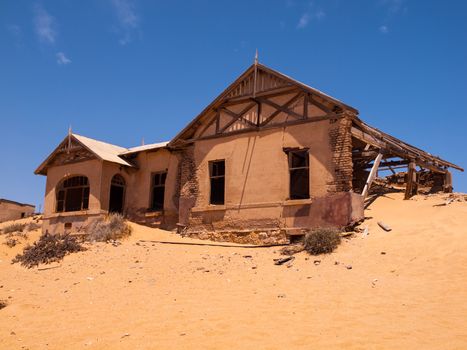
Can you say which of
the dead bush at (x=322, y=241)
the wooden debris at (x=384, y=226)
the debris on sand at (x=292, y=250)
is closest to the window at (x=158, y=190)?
the debris on sand at (x=292, y=250)

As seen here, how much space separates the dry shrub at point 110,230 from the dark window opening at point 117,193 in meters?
2.39

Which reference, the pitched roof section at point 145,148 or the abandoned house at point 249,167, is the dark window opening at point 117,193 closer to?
the abandoned house at point 249,167

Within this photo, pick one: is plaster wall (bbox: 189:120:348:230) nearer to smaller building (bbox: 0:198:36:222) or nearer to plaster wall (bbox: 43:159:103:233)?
plaster wall (bbox: 43:159:103:233)

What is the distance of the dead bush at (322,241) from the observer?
41.2ft

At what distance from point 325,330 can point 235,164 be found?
1045 cm

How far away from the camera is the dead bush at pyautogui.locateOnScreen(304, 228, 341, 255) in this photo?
1255 cm

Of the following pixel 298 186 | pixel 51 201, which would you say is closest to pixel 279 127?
pixel 298 186

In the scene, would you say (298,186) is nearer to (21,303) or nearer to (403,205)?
(403,205)

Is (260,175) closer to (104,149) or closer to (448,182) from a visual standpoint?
A: (104,149)

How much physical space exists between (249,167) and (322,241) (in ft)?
16.2

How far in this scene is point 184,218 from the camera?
714 inches

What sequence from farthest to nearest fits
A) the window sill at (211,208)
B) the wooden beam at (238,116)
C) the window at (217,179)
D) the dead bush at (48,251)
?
1. the window at (217,179)
2. the wooden beam at (238,116)
3. the window sill at (211,208)
4. the dead bush at (48,251)

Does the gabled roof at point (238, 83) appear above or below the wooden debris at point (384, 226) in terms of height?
above

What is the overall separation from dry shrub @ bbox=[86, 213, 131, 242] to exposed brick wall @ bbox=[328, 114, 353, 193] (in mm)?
Answer: 7967
